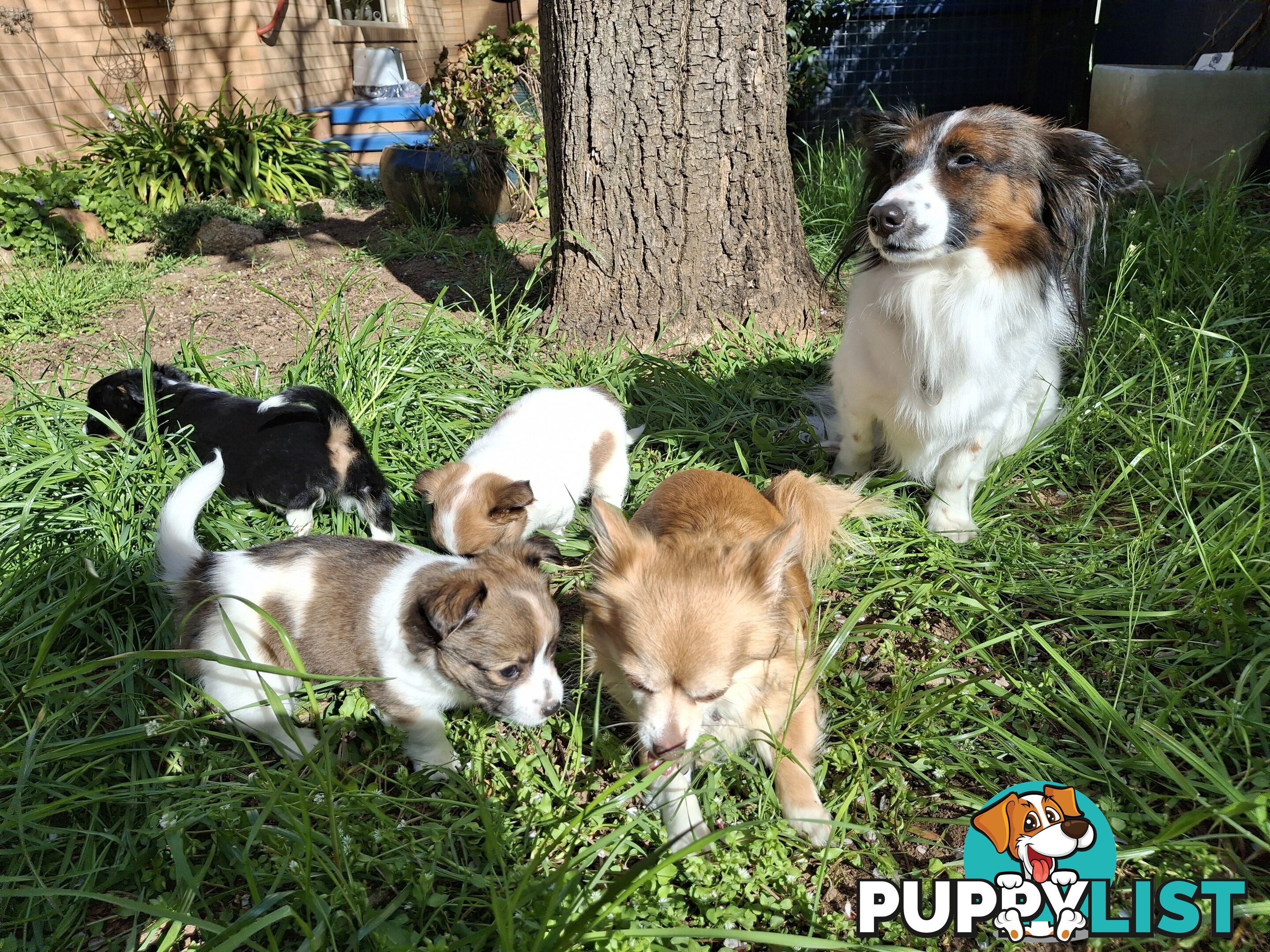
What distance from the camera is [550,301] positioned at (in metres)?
4.61

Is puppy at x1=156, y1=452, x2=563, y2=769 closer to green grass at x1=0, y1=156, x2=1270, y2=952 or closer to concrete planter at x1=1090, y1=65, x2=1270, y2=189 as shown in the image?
green grass at x1=0, y1=156, x2=1270, y2=952

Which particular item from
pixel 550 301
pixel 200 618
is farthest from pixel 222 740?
pixel 550 301

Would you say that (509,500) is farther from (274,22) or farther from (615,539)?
(274,22)

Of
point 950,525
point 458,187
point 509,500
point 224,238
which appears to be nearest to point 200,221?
point 224,238

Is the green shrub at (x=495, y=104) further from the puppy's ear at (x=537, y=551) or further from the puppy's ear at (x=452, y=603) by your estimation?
the puppy's ear at (x=452, y=603)

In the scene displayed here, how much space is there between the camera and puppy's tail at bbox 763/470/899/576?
274 cm

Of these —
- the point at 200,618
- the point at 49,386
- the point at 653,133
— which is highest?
the point at 653,133

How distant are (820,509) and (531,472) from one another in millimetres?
1108

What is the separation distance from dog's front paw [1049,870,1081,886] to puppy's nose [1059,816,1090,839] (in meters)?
0.09

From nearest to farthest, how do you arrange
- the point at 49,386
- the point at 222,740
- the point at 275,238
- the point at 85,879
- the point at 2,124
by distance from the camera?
the point at 85,879 < the point at 222,740 < the point at 49,386 < the point at 275,238 < the point at 2,124

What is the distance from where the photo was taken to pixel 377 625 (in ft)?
7.91

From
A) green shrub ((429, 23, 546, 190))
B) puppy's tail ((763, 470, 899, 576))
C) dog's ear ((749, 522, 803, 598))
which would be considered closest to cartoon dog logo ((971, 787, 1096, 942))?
dog's ear ((749, 522, 803, 598))

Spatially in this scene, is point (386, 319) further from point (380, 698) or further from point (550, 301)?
point (380, 698)

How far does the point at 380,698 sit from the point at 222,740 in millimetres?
482
